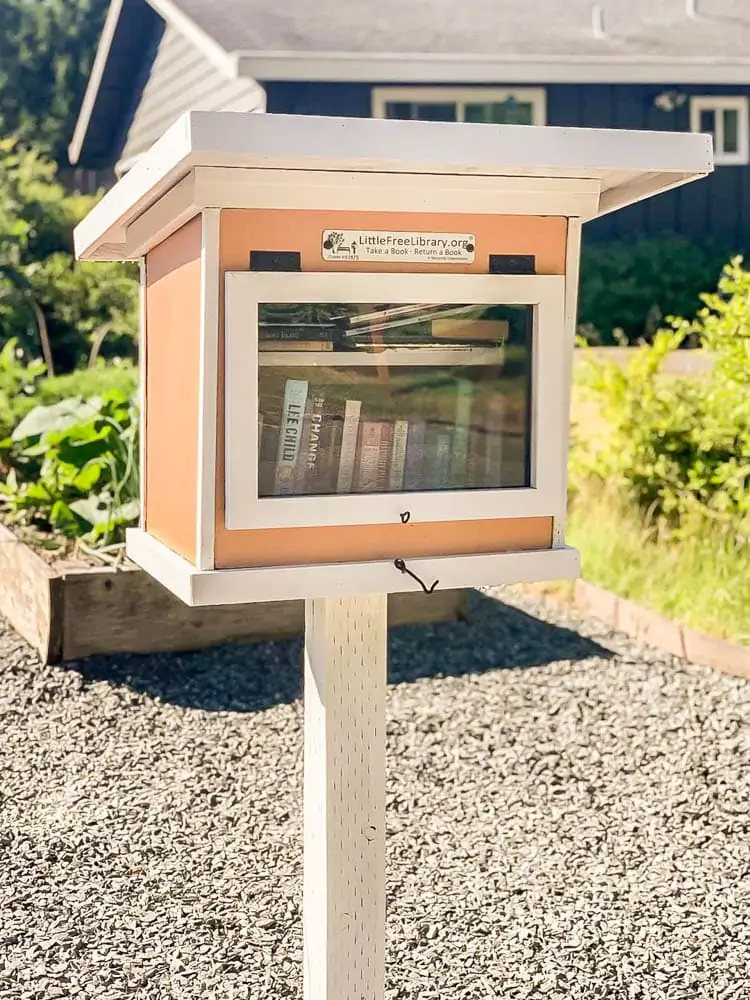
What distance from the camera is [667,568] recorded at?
5.38m

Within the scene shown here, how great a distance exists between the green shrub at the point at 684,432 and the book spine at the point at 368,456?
3.27 meters

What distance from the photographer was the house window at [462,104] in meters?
13.1

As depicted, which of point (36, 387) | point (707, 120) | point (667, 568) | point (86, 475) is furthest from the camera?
point (707, 120)

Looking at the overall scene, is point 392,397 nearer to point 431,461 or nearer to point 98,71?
point 431,461

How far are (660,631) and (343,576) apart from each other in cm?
322

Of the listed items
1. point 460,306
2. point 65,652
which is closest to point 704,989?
point 460,306

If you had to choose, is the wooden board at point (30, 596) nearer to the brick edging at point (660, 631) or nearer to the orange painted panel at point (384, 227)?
the brick edging at point (660, 631)

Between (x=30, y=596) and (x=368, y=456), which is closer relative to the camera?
(x=368, y=456)

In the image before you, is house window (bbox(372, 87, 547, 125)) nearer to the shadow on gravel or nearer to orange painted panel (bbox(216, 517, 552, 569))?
the shadow on gravel

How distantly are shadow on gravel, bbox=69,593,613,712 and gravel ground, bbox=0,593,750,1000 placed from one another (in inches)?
0.5

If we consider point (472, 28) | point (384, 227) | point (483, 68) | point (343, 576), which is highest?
point (472, 28)

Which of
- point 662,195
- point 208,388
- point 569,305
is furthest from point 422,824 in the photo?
point 662,195

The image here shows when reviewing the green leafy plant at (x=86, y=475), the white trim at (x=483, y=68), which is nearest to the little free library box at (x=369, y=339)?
the green leafy plant at (x=86, y=475)

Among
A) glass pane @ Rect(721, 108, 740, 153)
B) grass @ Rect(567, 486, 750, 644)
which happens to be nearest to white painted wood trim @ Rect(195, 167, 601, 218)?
grass @ Rect(567, 486, 750, 644)
